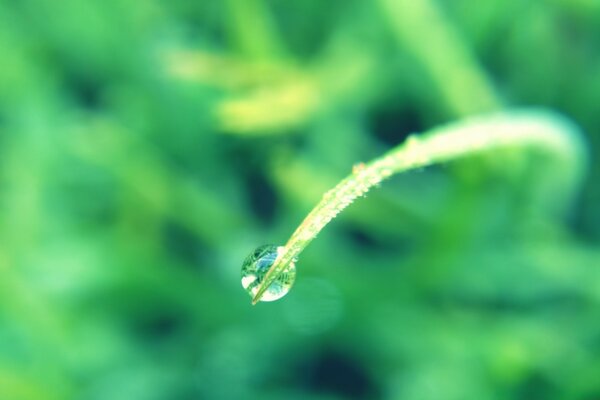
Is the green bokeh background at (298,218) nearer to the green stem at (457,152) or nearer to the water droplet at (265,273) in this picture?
the green stem at (457,152)

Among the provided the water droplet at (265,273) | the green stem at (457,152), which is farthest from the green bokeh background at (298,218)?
the water droplet at (265,273)

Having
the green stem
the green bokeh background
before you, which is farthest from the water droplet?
the green bokeh background

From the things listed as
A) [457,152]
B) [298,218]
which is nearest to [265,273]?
[457,152]

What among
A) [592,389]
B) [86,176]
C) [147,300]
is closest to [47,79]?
[86,176]

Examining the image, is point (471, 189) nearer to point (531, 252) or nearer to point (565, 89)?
point (531, 252)

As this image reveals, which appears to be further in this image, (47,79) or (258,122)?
(47,79)

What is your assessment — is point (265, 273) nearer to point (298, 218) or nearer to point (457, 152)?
point (457, 152)
